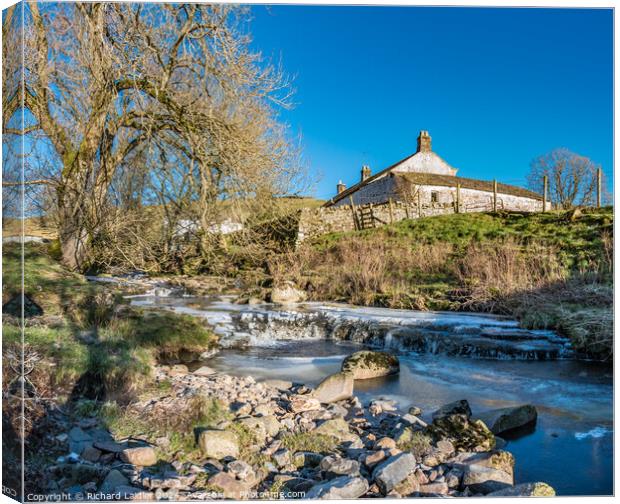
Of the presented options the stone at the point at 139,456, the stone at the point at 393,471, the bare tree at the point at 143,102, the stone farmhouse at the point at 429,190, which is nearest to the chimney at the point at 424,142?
the stone farmhouse at the point at 429,190

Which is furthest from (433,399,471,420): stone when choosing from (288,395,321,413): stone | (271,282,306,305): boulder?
(271,282,306,305): boulder

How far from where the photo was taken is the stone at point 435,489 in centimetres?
339

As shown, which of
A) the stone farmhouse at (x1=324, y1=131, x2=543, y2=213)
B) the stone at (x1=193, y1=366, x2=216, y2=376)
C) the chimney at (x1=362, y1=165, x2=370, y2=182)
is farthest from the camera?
the stone at (x1=193, y1=366, x2=216, y2=376)

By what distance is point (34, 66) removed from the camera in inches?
167

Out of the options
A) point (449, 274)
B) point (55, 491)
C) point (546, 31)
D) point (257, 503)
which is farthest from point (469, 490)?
point (546, 31)

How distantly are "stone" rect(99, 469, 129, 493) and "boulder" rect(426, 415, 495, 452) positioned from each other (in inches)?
89.0

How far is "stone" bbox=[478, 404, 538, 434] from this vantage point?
3.74m

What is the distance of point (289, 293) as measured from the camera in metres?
4.91

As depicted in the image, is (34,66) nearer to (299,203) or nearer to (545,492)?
(299,203)

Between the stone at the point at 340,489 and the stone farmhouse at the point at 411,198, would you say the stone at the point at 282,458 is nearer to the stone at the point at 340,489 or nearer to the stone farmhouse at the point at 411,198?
the stone at the point at 340,489

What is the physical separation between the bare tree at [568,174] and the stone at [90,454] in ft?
13.3

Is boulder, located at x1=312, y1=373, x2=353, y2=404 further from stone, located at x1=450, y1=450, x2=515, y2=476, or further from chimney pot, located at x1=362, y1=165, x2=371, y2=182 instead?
chimney pot, located at x1=362, y1=165, x2=371, y2=182

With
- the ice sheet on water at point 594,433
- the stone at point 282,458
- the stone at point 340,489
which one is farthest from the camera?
the ice sheet on water at point 594,433

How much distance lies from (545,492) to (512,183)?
2435 millimetres
